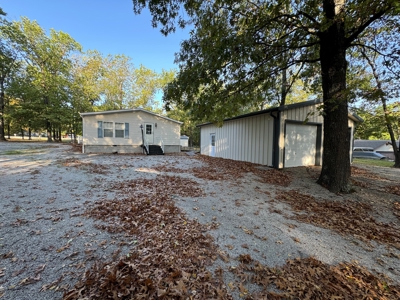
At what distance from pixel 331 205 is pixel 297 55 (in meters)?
5.78

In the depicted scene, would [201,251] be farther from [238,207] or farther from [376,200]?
[376,200]

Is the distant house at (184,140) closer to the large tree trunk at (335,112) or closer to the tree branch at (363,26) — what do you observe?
the large tree trunk at (335,112)

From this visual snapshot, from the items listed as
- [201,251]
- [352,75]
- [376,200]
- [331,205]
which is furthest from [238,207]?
[352,75]

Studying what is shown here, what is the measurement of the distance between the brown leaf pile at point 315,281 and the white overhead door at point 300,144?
7160mm

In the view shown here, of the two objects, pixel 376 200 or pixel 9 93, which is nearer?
pixel 376 200

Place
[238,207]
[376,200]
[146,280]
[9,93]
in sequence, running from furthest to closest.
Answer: [9,93]
[376,200]
[238,207]
[146,280]

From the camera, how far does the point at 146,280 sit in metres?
1.83

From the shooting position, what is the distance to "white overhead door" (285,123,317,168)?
884 cm

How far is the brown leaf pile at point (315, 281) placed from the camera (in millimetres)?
1816

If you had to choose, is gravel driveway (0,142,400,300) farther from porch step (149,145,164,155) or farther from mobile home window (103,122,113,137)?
mobile home window (103,122,113,137)

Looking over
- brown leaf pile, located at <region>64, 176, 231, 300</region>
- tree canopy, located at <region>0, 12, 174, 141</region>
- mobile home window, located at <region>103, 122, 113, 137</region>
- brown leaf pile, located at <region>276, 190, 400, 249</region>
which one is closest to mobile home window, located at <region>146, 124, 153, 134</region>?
mobile home window, located at <region>103, 122, 113, 137</region>

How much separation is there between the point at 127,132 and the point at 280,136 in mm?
11312

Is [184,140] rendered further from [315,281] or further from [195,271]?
[315,281]

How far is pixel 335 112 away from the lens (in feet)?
18.0
